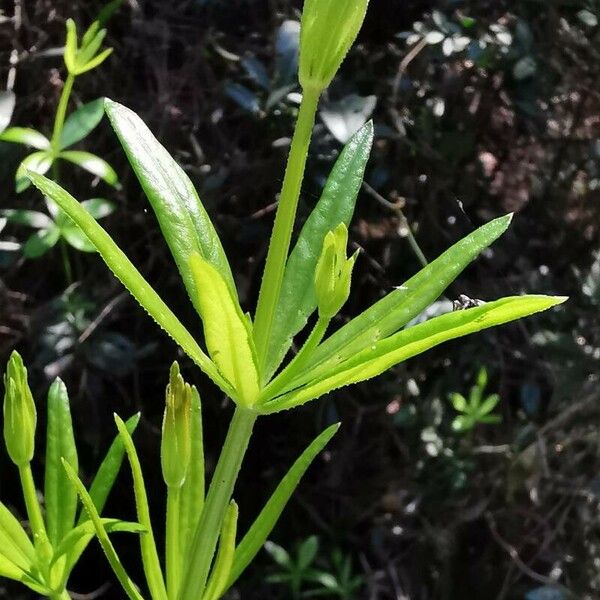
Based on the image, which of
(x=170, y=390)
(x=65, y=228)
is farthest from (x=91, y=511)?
(x=65, y=228)

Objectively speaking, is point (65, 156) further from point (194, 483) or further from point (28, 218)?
point (194, 483)

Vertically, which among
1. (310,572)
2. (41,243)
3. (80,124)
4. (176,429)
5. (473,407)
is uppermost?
(176,429)

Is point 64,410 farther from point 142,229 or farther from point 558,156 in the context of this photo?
point 558,156

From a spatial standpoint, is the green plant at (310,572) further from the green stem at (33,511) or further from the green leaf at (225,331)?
the green leaf at (225,331)

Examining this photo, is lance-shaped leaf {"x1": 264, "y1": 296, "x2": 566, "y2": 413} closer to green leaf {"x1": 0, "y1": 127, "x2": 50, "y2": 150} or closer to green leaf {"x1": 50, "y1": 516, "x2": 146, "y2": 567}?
green leaf {"x1": 50, "y1": 516, "x2": 146, "y2": 567}

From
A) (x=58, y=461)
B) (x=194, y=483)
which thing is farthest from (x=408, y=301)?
(x=58, y=461)

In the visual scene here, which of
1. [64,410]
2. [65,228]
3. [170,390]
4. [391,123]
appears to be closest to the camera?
[170,390]
